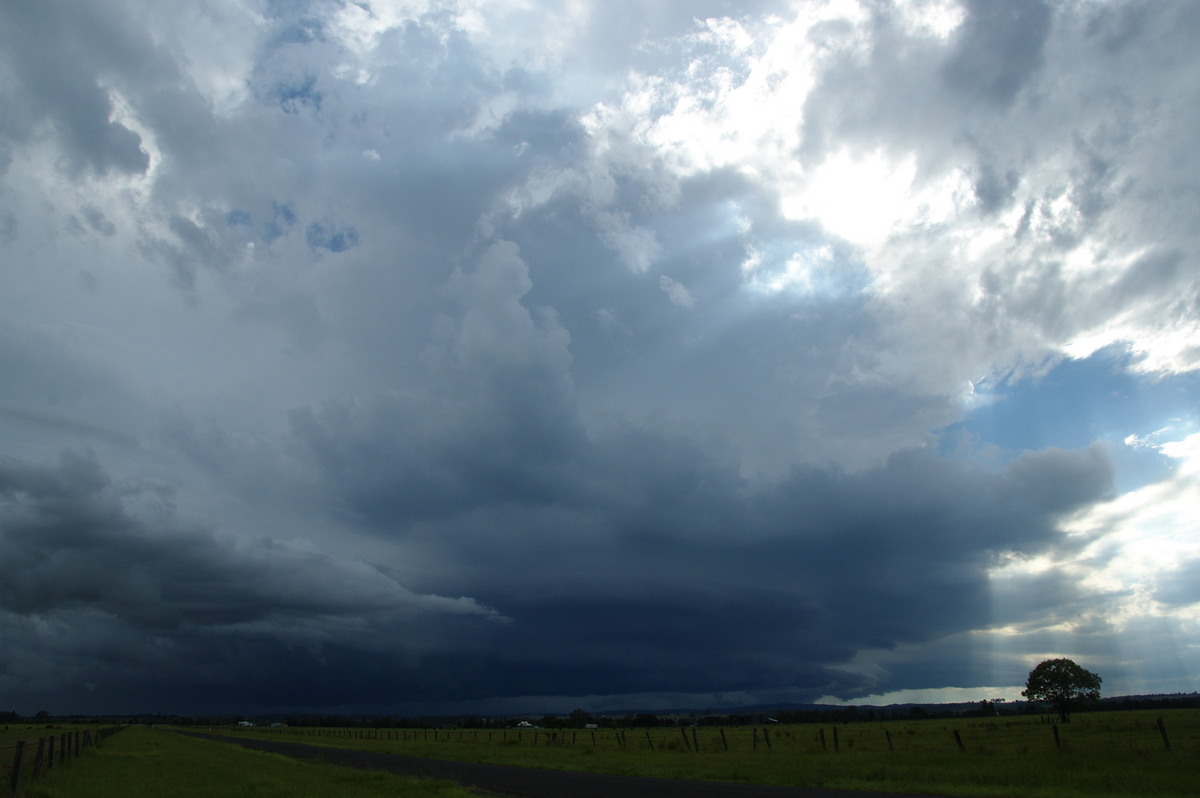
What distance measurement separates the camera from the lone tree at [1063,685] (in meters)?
89.0

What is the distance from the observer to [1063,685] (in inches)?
3521

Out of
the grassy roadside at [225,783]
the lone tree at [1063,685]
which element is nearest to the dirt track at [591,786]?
the grassy roadside at [225,783]

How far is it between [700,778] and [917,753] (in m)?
14.6

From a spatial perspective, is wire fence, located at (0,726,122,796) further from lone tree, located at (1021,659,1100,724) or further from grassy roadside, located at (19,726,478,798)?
lone tree, located at (1021,659,1100,724)

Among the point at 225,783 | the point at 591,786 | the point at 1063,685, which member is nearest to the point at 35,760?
the point at 225,783

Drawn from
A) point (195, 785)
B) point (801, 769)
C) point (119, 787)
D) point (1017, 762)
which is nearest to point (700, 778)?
point (801, 769)

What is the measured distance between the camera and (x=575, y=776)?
3316cm

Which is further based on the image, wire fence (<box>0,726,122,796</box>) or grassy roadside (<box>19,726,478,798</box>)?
grassy roadside (<box>19,726,478,798</box>)

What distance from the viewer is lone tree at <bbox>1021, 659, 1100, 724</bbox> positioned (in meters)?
89.0

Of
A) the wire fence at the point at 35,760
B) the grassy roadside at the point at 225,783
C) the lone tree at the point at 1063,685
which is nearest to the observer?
the wire fence at the point at 35,760

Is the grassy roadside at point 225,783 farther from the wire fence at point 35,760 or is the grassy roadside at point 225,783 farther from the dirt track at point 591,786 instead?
the dirt track at point 591,786

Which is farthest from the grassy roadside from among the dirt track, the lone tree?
the lone tree

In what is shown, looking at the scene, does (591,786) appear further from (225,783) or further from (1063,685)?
(1063,685)

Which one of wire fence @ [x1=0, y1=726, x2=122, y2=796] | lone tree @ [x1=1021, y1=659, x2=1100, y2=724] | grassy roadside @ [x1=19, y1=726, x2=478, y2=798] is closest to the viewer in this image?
wire fence @ [x1=0, y1=726, x2=122, y2=796]
